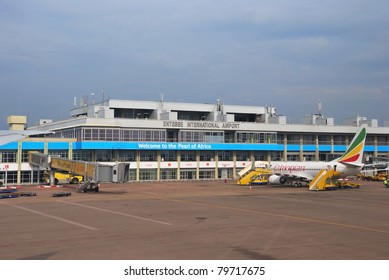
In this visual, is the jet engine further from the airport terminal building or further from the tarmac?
the tarmac

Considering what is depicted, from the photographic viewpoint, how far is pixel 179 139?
92.8 meters

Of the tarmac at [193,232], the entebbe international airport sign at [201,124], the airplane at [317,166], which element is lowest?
the tarmac at [193,232]

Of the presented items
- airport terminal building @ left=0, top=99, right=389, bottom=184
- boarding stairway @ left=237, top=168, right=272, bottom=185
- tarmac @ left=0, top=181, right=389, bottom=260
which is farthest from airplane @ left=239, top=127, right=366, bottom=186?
tarmac @ left=0, top=181, right=389, bottom=260

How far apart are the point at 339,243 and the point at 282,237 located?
2.76 metres

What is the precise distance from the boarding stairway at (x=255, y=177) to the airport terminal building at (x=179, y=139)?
18.4m

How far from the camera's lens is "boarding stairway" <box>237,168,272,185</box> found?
7150 cm

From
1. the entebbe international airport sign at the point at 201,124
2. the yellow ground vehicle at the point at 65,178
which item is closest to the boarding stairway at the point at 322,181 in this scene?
the yellow ground vehicle at the point at 65,178

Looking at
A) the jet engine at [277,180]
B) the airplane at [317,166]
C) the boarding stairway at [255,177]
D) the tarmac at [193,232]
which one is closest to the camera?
the tarmac at [193,232]

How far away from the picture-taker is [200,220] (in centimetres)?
2780

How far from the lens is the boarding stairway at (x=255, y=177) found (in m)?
71.5

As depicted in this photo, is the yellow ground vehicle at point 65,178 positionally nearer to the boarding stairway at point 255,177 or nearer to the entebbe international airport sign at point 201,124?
the entebbe international airport sign at point 201,124

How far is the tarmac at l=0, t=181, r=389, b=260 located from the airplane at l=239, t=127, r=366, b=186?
25.5m

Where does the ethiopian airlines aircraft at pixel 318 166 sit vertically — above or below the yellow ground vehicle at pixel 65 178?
above

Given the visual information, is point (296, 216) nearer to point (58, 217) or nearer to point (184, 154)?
point (58, 217)
